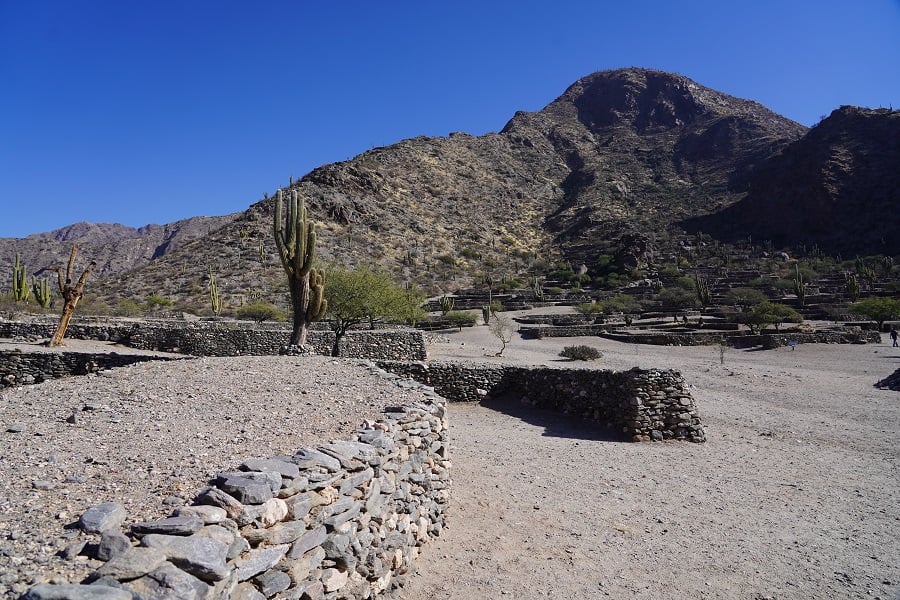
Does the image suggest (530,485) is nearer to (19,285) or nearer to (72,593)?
(72,593)

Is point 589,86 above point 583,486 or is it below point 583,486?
above

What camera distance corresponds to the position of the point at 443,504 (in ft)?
21.9

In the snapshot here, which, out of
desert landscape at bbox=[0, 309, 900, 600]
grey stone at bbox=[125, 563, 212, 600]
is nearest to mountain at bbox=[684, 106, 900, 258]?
desert landscape at bbox=[0, 309, 900, 600]

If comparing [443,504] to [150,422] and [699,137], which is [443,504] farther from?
[699,137]

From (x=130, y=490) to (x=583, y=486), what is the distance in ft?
20.9

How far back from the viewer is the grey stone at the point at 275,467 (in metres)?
3.54

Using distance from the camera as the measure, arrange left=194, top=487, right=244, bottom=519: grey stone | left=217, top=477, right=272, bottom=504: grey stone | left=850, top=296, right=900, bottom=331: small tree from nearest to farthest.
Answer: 1. left=194, top=487, right=244, bottom=519: grey stone
2. left=217, top=477, right=272, bottom=504: grey stone
3. left=850, top=296, right=900, bottom=331: small tree

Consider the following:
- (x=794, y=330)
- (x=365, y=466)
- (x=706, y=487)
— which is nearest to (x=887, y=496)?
(x=706, y=487)

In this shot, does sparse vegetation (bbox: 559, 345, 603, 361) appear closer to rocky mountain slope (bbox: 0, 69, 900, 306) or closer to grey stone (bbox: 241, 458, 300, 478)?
grey stone (bbox: 241, 458, 300, 478)

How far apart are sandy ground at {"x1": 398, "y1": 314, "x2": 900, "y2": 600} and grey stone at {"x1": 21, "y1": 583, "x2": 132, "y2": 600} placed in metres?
3.21

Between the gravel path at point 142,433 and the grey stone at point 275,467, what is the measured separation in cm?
36

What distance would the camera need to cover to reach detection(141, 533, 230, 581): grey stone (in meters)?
2.50

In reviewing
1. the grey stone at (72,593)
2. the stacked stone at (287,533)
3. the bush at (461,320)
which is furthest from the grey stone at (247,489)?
the bush at (461,320)

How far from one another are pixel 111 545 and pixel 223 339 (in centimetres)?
1943
